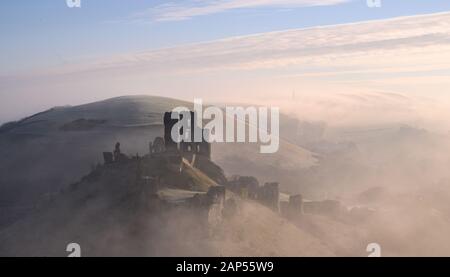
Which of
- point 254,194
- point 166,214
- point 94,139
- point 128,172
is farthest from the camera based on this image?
point 94,139

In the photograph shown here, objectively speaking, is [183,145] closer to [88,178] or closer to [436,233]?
[88,178]

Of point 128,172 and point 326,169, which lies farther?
point 326,169

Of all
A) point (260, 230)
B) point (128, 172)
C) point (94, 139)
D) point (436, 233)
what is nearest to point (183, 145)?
point (128, 172)

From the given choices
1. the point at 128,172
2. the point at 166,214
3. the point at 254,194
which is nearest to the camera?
the point at 166,214

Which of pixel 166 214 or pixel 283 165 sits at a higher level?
pixel 166 214

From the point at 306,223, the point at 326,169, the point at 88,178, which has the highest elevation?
the point at 88,178

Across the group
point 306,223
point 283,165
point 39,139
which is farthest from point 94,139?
point 306,223

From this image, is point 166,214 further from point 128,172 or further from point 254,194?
point 254,194

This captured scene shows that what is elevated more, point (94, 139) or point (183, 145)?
point (183, 145)

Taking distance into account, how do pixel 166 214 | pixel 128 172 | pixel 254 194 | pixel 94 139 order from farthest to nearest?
pixel 94 139 < pixel 254 194 < pixel 128 172 < pixel 166 214
